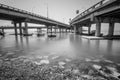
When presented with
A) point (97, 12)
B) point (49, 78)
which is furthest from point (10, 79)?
point (97, 12)

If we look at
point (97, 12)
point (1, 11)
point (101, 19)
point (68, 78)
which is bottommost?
point (68, 78)

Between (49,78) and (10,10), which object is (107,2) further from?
(10,10)

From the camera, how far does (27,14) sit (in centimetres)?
Answer: 3006

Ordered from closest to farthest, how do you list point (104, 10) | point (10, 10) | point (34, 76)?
point (34, 76) < point (104, 10) < point (10, 10)

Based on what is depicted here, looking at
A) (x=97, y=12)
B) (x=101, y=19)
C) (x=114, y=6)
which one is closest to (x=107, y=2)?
(x=114, y=6)

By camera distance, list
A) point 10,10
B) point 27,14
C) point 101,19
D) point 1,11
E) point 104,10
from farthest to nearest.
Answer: point 27,14 < point 10,10 < point 1,11 < point 101,19 < point 104,10

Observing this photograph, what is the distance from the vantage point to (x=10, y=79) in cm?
278

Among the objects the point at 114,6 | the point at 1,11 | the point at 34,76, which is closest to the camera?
the point at 34,76

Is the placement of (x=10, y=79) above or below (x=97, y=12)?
below

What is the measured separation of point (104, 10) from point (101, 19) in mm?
4202

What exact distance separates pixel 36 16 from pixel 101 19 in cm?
2872

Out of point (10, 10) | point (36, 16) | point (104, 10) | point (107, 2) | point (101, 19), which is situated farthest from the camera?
point (36, 16)

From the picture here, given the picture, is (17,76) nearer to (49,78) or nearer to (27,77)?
(27,77)

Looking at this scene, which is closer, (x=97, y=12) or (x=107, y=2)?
(x=107, y=2)
